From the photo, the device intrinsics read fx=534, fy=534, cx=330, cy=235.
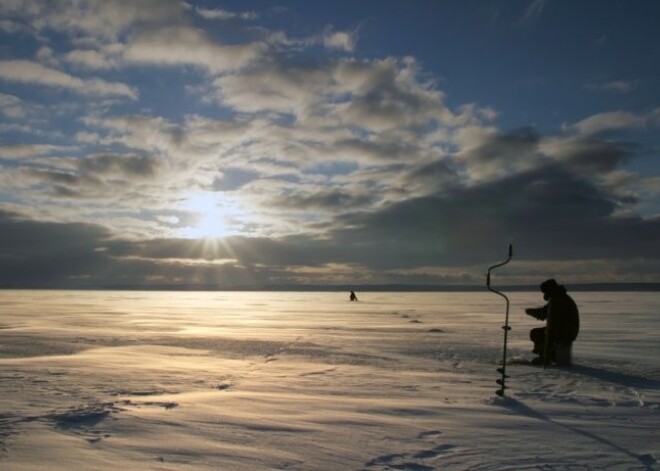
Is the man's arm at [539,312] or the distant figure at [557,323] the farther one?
the man's arm at [539,312]

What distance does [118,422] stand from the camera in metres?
5.86

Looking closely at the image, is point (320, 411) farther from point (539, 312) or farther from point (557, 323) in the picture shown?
point (539, 312)

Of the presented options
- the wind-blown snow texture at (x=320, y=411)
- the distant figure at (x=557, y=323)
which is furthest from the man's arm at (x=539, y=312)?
the wind-blown snow texture at (x=320, y=411)

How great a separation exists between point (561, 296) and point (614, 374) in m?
2.02

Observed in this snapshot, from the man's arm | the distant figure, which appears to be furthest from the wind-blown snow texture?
the man's arm

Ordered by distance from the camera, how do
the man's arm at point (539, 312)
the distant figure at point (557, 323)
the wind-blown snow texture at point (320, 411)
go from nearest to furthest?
the wind-blown snow texture at point (320, 411), the distant figure at point (557, 323), the man's arm at point (539, 312)

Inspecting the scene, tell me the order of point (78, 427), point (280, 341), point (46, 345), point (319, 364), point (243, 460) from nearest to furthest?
point (243, 460), point (78, 427), point (319, 364), point (46, 345), point (280, 341)

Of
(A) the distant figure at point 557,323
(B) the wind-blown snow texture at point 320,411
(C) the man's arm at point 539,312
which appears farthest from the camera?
(C) the man's arm at point 539,312

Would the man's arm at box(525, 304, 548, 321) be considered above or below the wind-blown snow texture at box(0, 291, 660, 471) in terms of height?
above

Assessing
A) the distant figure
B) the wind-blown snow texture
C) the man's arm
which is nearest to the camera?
the wind-blown snow texture

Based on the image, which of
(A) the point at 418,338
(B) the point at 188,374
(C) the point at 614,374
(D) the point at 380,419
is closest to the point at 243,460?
(D) the point at 380,419

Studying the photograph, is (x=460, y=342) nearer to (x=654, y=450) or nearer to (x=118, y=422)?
(x=654, y=450)

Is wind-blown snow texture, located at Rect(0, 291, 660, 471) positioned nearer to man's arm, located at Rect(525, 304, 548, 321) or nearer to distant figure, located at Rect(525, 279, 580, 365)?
distant figure, located at Rect(525, 279, 580, 365)

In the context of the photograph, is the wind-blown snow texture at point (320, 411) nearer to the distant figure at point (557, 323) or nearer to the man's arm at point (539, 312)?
the distant figure at point (557, 323)
